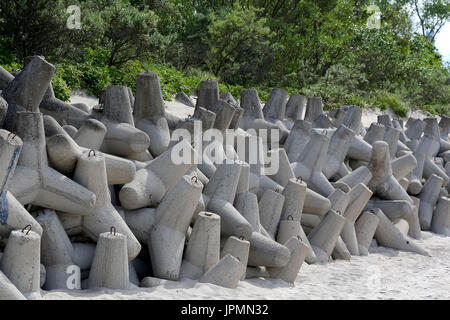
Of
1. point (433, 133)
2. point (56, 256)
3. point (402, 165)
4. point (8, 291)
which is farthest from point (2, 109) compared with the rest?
point (433, 133)

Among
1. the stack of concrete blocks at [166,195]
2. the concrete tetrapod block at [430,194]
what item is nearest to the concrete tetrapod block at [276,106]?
the stack of concrete blocks at [166,195]

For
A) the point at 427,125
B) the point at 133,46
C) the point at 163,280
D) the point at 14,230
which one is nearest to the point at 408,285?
the point at 163,280

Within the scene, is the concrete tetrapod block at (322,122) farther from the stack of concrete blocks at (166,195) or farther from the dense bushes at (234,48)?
the dense bushes at (234,48)

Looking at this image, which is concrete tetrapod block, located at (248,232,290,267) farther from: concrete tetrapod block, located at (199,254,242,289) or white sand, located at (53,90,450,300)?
concrete tetrapod block, located at (199,254,242,289)

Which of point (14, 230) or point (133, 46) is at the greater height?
point (133, 46)

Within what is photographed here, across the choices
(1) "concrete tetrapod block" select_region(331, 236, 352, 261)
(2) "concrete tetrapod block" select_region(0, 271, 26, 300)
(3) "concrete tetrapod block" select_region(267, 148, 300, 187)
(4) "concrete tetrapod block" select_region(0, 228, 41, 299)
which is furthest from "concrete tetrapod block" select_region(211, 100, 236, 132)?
(2) "concrete tetrapod block" select_region(0, 271, 26, 300)

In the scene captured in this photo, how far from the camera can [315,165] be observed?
5547 mm

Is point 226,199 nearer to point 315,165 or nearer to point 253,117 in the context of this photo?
point 315,165

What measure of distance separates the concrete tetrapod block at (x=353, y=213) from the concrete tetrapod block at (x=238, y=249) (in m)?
1.70

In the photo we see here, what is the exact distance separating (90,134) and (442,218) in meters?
4.30
